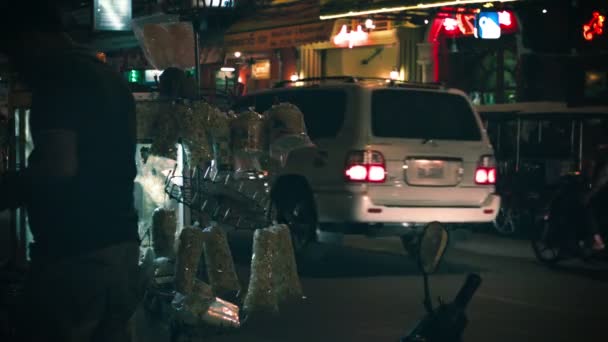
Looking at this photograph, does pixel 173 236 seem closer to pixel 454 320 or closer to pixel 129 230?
pixel 129 230

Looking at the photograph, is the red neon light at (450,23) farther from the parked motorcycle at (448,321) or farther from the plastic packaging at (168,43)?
the parked motorcycle at (448,321)

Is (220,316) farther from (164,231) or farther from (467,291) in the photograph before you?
(467,291)

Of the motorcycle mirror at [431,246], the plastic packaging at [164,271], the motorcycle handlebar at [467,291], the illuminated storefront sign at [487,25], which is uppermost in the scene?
the illuminated storefront sign at [487,25]

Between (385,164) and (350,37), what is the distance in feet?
40.8

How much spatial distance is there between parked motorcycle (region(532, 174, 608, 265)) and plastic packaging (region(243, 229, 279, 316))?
6670mm

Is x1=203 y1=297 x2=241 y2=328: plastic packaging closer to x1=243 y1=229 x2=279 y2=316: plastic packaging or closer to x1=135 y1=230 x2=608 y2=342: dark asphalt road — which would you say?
x1=243 y1=229 x2=279 y2=316: plastic packaging

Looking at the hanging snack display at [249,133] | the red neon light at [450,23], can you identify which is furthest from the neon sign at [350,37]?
the hanging snack display at [249,133]

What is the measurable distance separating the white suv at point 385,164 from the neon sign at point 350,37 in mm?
11082

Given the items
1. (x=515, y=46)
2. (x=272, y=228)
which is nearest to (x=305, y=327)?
(x=272, y=228)

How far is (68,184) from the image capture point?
323 centimetres

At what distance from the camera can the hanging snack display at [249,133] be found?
5590 millimetres

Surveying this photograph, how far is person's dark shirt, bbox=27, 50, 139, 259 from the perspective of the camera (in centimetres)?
322

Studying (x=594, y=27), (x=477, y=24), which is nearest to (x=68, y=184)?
(x=594, y=27)

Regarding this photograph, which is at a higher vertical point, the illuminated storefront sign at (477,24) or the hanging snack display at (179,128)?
the illuminated storefront sign at (477,24)
